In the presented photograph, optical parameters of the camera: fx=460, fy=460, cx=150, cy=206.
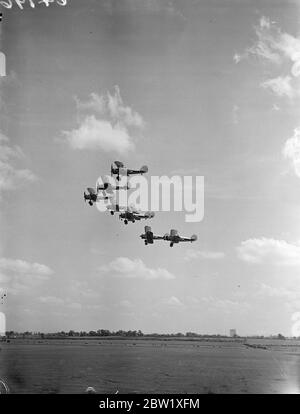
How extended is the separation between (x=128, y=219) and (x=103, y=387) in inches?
1023

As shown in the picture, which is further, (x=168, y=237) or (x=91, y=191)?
(x=168, y=237)

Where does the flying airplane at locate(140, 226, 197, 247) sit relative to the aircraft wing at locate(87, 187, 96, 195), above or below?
below

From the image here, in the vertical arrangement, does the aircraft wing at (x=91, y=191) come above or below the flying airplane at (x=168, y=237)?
above

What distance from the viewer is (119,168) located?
45938 millimetres

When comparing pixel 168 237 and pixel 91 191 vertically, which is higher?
pixel 91 191

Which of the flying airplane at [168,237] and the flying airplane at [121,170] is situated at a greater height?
the flying airplane at [121,170]

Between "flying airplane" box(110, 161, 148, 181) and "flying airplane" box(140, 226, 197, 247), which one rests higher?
"flying airplane" box(110, 161, 148, 181)
